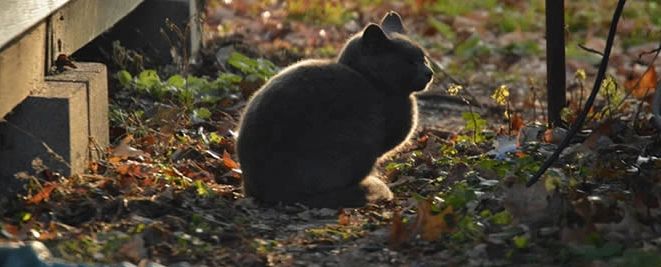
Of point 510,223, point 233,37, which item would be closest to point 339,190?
point 510,223

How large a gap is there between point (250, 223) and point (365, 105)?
1.02 meters

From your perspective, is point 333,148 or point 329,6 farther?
point 329,6

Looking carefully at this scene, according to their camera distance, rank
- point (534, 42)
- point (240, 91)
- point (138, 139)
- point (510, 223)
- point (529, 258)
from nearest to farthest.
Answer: point (529, 258)
point (510, 223)
point (138, 139)
point (240, 91)
point (534, 42)

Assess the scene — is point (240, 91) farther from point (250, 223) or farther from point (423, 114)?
point (250, 223)

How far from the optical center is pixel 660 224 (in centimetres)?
549

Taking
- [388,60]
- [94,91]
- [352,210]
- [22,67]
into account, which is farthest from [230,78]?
[22,67]

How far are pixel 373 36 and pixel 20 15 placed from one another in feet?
5.99

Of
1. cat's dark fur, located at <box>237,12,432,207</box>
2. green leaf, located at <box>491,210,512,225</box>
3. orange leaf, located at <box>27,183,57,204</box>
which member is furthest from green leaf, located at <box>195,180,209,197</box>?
green leaf, located at <box>491,210,512,225</box>

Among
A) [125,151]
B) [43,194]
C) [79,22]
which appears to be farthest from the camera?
[79,22]

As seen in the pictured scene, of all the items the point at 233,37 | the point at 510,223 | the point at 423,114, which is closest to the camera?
the point at 510,223

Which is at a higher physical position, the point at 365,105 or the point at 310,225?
the point at 365,105

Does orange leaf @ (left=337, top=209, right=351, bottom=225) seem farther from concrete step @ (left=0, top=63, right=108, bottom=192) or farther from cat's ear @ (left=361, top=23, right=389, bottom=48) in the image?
concrete step @ (left=0, top=63, right=108, bottom=192)

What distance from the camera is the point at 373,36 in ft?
23.2

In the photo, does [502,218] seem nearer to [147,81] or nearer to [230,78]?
[147,81]
